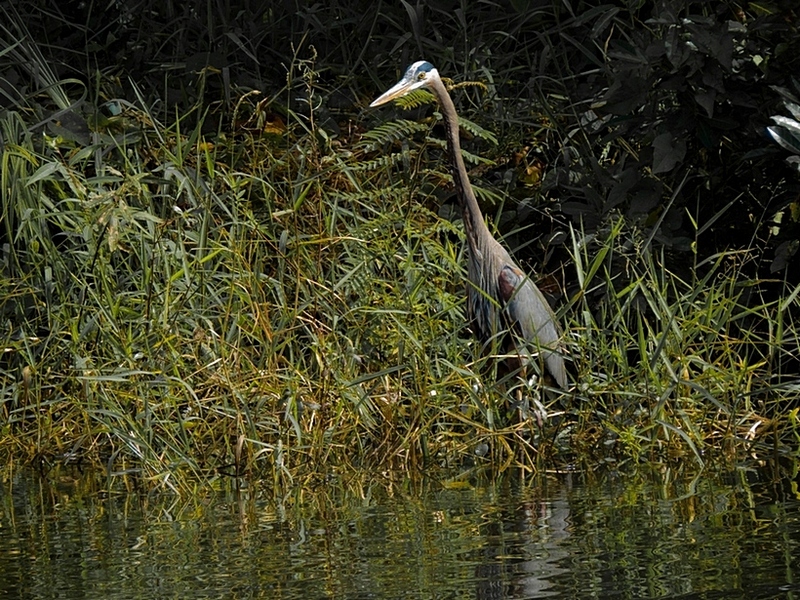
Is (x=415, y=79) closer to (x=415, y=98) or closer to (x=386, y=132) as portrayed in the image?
(x=415, y=98)

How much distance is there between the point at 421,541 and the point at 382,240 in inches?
82.1

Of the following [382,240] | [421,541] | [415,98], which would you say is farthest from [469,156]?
[421,541]

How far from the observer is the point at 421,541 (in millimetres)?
2826

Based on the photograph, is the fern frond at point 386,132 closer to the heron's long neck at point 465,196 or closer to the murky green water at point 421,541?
the heron's long neck at point 465,196

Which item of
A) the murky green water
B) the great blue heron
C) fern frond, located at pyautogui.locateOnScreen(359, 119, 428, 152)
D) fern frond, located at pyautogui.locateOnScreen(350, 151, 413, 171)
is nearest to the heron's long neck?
the great blue heron

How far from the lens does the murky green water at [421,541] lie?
2410 mm

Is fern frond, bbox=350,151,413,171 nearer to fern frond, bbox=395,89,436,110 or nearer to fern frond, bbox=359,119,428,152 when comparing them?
fern frond, bbox=359,119,428,152

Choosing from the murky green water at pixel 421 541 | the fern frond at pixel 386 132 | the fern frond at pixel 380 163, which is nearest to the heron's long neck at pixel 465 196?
the fern frond at pixel 386 132

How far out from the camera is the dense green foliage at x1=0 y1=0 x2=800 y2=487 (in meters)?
3.99

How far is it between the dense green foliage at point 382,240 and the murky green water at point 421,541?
365mm

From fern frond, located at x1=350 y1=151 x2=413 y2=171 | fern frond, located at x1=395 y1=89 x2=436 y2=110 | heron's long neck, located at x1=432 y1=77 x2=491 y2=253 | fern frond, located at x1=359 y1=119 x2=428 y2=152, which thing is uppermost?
fern frond, located at x1=395 y1=89 x2=436 y2=110

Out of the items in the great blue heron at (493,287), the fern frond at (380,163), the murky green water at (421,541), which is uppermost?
the fern frond at (380,163)

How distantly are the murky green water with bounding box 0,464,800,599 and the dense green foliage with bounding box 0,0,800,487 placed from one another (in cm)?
37

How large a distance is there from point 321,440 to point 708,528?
1.30 metres
